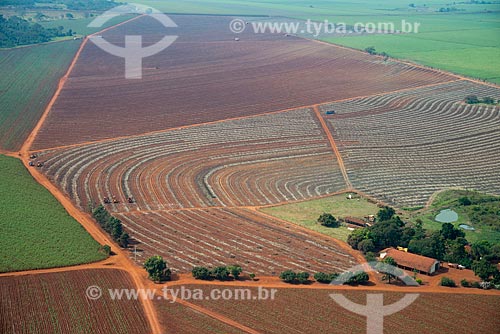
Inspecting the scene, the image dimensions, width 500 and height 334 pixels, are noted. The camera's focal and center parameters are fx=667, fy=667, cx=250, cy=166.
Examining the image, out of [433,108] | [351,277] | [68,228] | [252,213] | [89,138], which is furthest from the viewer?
[433,108]

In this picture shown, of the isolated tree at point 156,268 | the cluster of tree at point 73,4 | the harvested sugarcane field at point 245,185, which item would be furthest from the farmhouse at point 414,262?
the cluster of tree at point 73,4

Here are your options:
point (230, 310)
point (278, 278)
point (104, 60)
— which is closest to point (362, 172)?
point (278, 278)

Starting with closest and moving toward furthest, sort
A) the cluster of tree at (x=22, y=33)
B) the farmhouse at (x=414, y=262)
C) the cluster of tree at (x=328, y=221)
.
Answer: the farmhouse at (x=414, y=262) < the cluster of tree at (x=328, y=221) < the cluster of tree at (x=22, y=33)

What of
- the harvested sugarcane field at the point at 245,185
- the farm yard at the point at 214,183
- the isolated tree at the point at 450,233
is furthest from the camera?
the isolated tree at the point at 450,233

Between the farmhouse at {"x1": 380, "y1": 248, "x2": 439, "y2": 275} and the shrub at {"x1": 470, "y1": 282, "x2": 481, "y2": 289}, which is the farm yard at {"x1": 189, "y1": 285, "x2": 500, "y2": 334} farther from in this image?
the farmhouse at {"x1": 380, "y1": 248, "x2": 439, "y2": 275}

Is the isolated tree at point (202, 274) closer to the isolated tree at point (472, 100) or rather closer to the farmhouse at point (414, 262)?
the farmhouse at point (414, 262)

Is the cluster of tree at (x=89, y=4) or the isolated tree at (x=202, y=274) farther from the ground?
the cluster of tree at (x=89, y=4)

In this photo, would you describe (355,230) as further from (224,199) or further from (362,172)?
(362,172)
